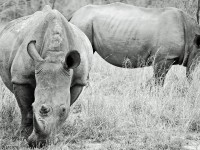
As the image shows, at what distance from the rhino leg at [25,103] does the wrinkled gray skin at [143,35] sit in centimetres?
322

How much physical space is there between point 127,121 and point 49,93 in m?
1.58

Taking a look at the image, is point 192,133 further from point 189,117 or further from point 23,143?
point 23,143

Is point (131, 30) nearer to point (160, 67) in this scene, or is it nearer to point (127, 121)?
point (160, 67)

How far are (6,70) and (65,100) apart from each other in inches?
48.0

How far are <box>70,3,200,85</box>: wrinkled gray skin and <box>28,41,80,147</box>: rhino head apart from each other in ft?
11.6

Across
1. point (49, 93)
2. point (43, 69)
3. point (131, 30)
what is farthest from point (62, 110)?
point (131, 30)

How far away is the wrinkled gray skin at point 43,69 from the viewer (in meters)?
4.30

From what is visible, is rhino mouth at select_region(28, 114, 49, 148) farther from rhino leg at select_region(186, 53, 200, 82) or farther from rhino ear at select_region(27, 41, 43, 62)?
rhino leg at select_region(186, 53, 200, 82)

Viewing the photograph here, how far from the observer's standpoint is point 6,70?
5.34m

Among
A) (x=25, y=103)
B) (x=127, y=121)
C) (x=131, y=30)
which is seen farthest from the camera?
(x=131, y=30)

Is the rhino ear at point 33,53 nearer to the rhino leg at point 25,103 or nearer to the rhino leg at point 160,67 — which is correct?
the rhino leg at point 25,103

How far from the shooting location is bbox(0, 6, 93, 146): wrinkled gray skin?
14.1 ft

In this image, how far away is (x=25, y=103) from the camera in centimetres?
494

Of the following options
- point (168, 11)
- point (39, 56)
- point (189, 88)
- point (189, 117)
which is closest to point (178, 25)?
point (168, 11)
